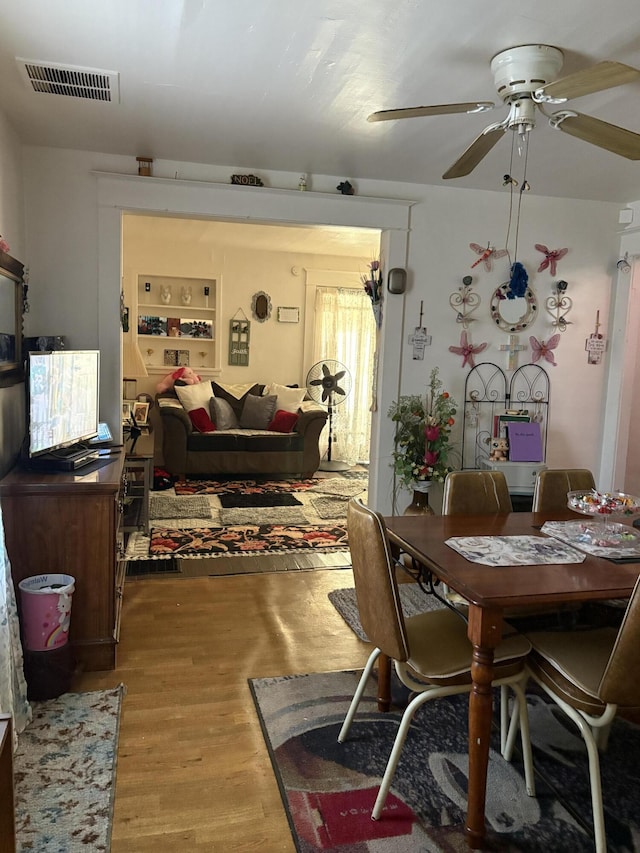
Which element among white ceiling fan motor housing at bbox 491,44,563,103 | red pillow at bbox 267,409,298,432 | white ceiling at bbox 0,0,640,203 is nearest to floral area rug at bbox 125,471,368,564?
red pillow at bbox 267,409,298,432

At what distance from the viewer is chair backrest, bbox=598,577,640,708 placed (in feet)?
Result: 5.37

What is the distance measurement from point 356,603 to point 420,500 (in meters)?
1.03

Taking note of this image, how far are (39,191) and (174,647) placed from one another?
255cm

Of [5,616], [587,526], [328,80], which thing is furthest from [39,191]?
[587,526]

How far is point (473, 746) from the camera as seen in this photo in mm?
1772

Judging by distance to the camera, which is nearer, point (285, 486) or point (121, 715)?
point (121, 715)

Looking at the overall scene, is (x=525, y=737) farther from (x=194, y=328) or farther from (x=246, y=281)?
(x=246, y=281)

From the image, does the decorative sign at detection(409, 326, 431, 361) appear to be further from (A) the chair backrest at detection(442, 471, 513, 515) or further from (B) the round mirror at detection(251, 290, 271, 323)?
(B) the round mirror at detection(251, 290, 271, 323)

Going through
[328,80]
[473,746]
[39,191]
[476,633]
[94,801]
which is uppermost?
[328,80]

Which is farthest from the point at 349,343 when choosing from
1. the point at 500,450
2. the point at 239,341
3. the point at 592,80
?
the point at 592,80

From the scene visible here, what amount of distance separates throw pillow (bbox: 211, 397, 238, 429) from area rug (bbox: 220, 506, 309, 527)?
5.17 feet

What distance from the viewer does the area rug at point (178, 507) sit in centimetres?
504

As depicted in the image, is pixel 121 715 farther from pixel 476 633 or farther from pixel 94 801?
pixel 476 633

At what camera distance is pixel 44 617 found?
8.02ft
